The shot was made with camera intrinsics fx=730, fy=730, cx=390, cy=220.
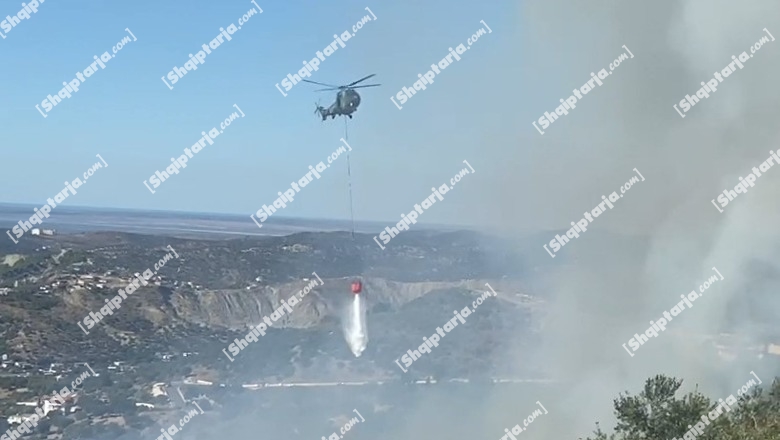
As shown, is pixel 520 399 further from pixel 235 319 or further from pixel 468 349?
pixel 235 319

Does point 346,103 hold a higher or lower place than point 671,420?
higher

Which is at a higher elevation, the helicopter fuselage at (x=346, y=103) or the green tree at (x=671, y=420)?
the helicopter fuselage at (x=346, y=103)

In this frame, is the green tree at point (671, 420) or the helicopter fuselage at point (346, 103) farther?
the helicopter fuselage at point (346, 103)

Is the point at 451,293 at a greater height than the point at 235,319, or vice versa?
the point at 235,319

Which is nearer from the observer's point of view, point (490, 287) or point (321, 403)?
point (321, 403)

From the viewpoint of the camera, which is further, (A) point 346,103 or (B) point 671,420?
(A) point 346,103

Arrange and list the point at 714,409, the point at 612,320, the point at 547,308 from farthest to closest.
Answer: the point at 547,308, the point at 612,320, the point at 714,409

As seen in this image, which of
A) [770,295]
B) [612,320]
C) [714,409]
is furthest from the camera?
[612,320]

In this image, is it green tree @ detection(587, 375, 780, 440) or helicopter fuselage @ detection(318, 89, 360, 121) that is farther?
helicopter fuselage @ detection(318, 89, 360, 121)

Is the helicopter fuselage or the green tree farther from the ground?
the helicopter fuselage

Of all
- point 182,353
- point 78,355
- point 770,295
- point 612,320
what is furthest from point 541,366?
point 78,355

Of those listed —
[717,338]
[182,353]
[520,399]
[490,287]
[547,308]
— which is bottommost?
[717,338]
